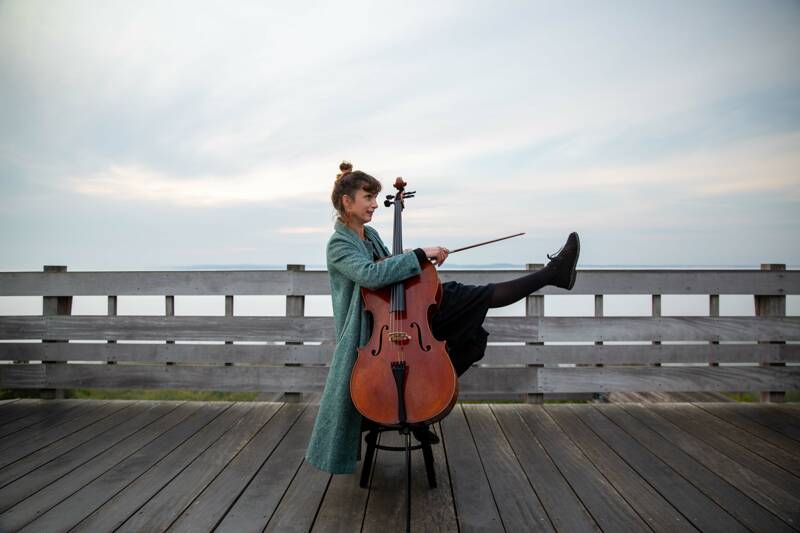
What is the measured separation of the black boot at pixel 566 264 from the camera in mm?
2574

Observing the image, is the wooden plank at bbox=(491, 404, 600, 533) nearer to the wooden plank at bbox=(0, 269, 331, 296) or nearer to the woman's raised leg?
the woman's raised leg

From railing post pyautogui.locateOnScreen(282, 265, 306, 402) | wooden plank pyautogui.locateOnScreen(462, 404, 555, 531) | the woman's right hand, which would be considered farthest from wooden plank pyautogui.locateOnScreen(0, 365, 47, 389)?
the woman's right hand

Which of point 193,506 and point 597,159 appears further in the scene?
point 597,159

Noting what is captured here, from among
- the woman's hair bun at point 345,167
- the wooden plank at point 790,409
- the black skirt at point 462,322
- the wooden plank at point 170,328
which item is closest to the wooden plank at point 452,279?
the wooden plank at point 170,328

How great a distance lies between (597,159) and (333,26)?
8.88 feet

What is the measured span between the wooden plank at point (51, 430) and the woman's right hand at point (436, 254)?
2.38m

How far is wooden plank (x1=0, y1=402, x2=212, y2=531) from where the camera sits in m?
2.07

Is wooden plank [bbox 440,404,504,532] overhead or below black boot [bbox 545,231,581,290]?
below

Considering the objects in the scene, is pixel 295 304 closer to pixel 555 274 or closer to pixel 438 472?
pixel 438 472

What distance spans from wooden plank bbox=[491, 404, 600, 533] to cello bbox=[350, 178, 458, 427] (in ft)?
2.13

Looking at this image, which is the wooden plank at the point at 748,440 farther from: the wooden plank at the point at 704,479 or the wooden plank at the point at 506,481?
the wooden plank at the point at 506,481

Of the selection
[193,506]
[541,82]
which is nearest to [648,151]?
[541,82]

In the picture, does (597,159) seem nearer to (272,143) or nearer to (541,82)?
(541,82)

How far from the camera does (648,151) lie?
4973 millimetres
